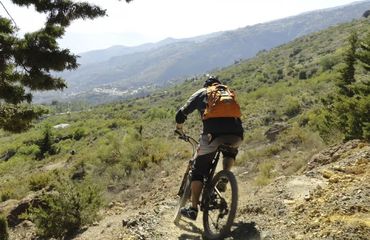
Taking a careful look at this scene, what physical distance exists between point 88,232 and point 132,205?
248cm

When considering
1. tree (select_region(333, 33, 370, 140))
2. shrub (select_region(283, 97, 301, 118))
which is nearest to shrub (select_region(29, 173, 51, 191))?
tree (select_region(333, 33, 370, 140))

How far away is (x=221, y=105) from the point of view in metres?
5.57

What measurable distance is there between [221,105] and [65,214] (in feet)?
15.7

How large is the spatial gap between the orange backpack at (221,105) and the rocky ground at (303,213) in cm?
151

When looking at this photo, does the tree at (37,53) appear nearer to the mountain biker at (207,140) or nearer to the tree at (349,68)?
the mountain biker at (207,140)

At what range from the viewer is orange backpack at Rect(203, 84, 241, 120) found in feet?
18.2

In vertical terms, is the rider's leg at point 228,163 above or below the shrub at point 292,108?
above

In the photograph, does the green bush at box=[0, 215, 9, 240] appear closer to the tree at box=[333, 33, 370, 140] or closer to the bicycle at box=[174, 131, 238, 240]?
the bicycle at box=[174, 131, 238, 240]

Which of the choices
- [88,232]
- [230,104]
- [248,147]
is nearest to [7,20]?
[88,232]

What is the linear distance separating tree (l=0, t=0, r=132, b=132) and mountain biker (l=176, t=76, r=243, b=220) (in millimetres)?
4127

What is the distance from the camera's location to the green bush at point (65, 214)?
880cm

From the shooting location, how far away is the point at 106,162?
16438mm

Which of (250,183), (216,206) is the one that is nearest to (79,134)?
(250,183)

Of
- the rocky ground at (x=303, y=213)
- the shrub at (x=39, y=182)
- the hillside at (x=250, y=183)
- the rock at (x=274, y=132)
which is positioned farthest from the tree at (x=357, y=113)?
the shrub at (x=39, y=182)
